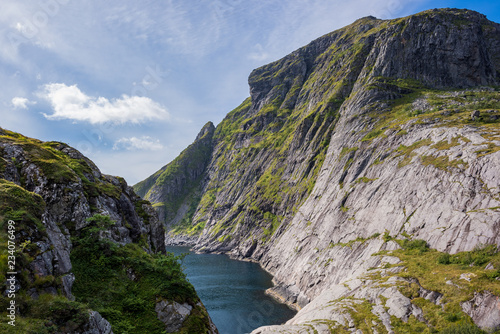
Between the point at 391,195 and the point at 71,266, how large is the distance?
2574 inches

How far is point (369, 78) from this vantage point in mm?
126938

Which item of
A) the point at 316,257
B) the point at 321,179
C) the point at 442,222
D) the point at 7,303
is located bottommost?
the point at 316,257

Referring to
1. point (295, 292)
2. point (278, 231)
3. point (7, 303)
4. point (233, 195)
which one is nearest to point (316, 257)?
point (295, 292)

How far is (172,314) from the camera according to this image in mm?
22125

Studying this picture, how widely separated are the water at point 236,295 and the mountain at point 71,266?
31.5 feet

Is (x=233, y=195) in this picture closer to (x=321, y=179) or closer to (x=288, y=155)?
(x=288, y=155)

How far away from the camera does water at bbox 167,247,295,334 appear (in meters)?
60.6

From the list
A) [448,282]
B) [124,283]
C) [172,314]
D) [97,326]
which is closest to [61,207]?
[124,283]

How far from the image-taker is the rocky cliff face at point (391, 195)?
3578 centimetres

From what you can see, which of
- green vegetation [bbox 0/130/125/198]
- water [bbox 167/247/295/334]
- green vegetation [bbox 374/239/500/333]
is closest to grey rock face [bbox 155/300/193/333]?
water [bbox 167/247/295/334]

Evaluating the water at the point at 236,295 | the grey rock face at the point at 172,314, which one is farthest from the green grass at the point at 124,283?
the water at the point at 236,295

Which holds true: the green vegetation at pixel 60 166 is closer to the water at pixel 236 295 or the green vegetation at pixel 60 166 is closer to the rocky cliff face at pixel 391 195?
the water at pixel 236 295

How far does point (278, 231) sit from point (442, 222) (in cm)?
8076

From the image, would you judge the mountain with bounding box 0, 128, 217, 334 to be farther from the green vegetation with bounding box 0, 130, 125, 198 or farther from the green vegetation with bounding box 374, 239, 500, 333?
the green vegetation with bounding box 374, 239, 500, 333
